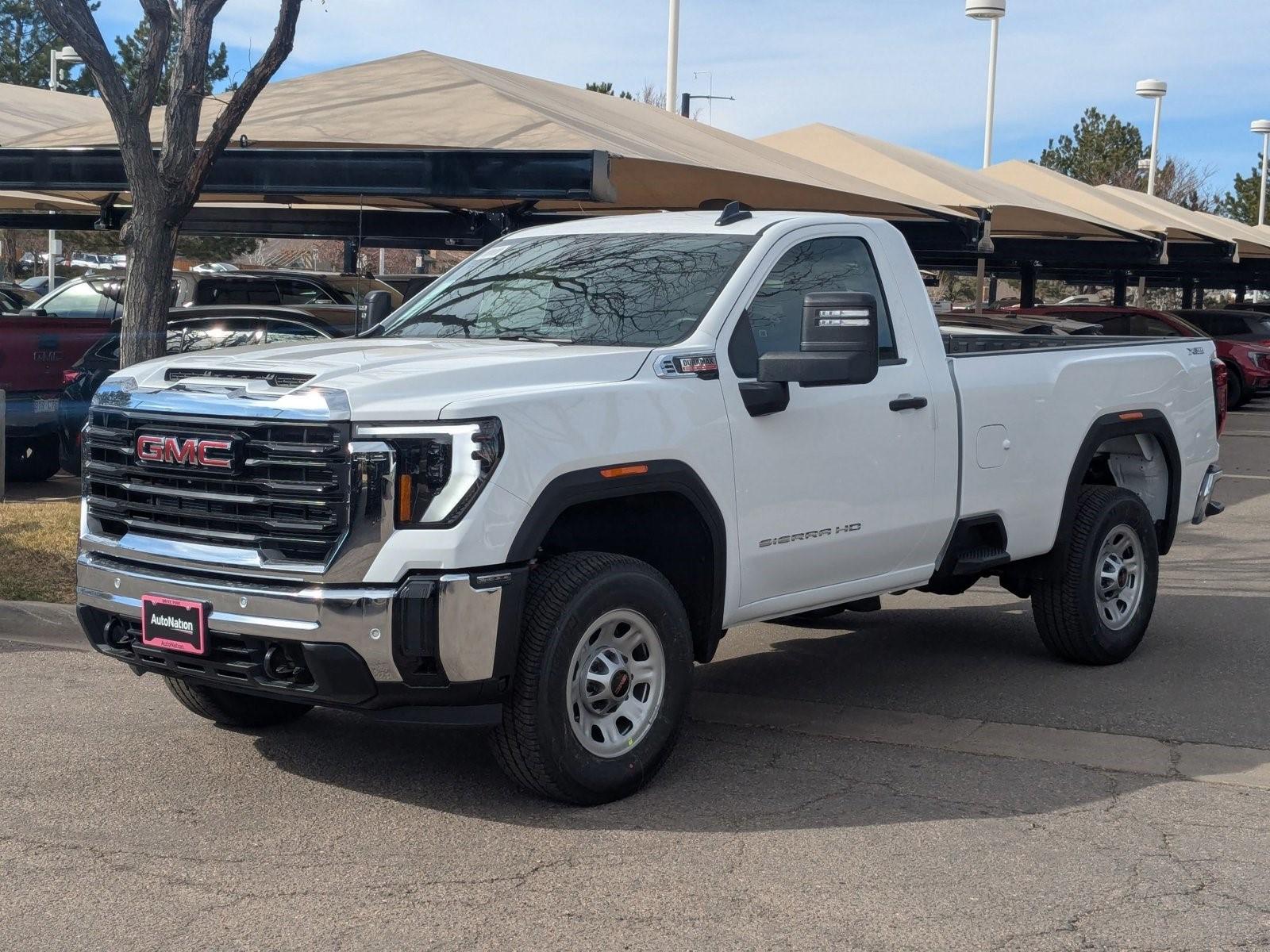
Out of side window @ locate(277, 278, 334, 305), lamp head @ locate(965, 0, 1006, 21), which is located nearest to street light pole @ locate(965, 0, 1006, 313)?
lamp head @ locate(965, 0, 1006, 21)

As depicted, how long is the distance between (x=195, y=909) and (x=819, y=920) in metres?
1.75

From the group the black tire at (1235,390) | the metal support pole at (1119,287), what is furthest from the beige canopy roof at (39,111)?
the metal support pole at (1119,287)

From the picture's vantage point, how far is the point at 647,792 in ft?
18.3

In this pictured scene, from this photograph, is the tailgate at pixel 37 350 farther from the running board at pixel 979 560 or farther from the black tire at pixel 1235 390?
the black tire at pixel 1235 390

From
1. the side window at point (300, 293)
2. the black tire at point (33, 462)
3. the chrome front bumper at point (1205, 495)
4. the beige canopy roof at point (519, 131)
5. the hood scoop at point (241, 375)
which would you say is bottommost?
the black tire at point (33, 462)

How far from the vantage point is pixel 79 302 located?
728 inches

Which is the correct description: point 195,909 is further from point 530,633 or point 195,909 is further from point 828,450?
point 828,450

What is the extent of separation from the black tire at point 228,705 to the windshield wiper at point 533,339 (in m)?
1.65

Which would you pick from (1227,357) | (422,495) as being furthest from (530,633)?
(1227,357)

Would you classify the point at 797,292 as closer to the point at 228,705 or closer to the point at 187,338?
the point at 228,705

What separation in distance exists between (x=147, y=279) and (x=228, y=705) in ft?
16.0

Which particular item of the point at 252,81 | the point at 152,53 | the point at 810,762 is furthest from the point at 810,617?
the point at 152,53

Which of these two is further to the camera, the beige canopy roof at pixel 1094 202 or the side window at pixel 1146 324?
the side window at pixel 1146 324

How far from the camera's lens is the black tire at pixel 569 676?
5062 mm
